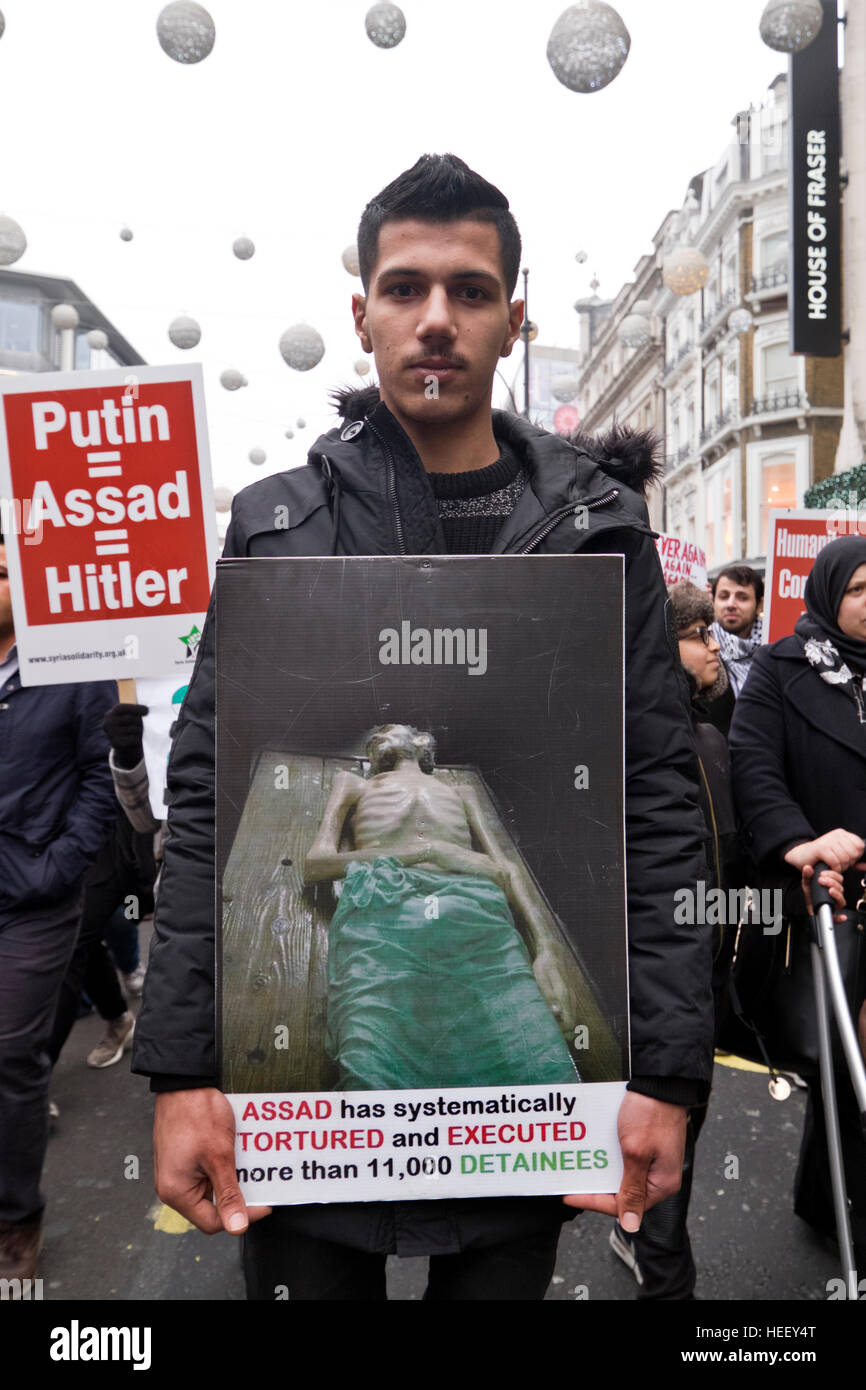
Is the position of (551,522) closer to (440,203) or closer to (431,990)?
(440,203)

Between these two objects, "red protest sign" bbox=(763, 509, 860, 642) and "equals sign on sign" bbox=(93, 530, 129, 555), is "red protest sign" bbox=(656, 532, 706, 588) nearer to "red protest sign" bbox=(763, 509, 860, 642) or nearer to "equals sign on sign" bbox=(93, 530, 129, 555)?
"red protest sign" bbox=(763, 509, 860, 642)

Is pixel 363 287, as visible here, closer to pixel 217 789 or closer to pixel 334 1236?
pixel 217 789

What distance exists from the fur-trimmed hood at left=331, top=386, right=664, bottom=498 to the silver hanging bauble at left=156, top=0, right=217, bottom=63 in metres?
4.89

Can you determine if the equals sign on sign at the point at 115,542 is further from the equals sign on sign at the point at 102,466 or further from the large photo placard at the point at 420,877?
the large photo placard at the point at 420,877

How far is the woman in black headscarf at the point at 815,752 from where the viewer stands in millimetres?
2898

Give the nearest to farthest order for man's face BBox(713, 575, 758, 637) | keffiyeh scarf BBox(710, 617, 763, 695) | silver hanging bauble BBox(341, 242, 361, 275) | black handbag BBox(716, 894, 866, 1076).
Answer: black handbag BBox(716, 894, 866, 1076) → keffiyeh scarf BBox(710, 617, 763, 695) → man's face BBox(713, 575, 758, 637) → silver hanging bauble BBox(341, 242, 361, 275)

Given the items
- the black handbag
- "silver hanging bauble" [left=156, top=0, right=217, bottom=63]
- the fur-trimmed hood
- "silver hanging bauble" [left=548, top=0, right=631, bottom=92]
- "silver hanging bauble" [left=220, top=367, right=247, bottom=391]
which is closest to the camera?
the fur-trimmed hood

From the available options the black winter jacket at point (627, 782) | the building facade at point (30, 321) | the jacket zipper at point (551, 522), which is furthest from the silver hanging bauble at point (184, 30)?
the building facade at point (30, 321)

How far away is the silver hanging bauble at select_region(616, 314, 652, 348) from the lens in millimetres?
11748

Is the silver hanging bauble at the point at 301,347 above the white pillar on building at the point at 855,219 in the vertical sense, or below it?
below

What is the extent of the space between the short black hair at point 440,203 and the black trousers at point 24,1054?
7.64 feet

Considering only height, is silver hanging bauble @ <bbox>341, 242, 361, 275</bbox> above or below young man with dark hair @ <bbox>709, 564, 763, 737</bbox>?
above

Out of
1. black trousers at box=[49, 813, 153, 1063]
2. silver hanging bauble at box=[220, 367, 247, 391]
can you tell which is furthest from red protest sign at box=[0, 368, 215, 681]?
silver hanging bauble at box=[220, 367, 247, 391]

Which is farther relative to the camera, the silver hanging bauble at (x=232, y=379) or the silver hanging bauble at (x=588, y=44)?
the silver hanging bauble at (x=232, y=379)
